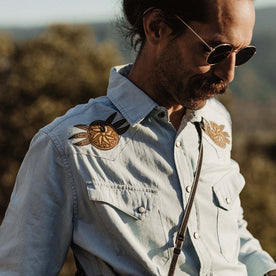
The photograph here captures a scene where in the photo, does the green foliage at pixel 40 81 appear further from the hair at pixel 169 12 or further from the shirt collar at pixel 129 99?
the shirt collar at pixel 129 99

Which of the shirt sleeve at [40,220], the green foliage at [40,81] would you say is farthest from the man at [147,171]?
the green foliage at [40,81]

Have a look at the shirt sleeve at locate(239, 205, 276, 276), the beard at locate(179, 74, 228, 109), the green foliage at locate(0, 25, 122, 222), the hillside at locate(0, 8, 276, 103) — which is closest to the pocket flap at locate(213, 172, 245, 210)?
the shirt sleeve at locate(239, 205, 276, 276)

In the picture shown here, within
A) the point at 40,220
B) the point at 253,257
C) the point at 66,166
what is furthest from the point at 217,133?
the point at 40,220

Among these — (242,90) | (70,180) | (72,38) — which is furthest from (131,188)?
(242,90)

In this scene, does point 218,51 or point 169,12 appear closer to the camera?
point 218,51

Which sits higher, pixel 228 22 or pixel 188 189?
pixel 228 22

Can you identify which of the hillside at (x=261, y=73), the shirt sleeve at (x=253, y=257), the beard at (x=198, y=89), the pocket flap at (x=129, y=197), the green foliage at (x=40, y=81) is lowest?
the hillside at (x=261, y=73)

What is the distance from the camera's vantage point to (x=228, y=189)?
2092 mm

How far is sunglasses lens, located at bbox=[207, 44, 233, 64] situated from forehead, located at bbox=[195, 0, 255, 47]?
31 millimetres

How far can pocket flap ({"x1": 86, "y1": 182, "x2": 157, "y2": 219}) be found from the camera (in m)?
1.75

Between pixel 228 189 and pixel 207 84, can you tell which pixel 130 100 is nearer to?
pixel 207 84

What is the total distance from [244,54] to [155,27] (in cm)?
42

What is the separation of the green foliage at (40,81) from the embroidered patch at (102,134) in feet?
39.2

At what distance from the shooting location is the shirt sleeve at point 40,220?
5.60 feet
